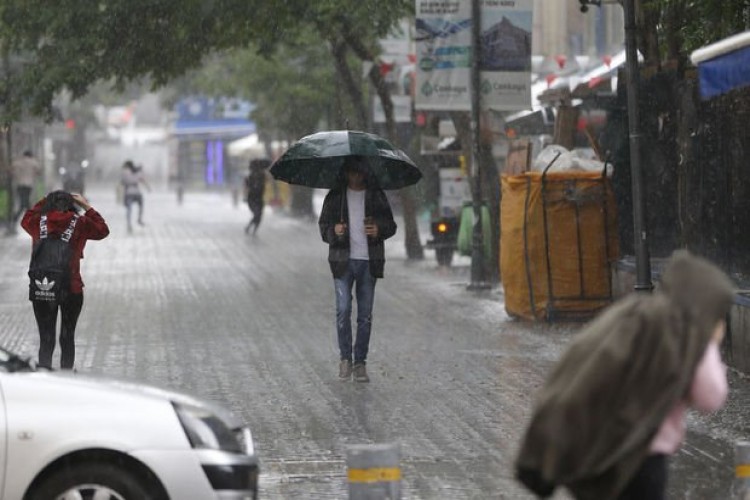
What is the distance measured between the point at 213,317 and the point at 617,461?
539 inches

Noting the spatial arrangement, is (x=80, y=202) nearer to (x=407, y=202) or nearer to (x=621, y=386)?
(x=621, y=386)

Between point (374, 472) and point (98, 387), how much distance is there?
3.94ft

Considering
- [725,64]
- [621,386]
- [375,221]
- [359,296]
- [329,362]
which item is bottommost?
[329,362]

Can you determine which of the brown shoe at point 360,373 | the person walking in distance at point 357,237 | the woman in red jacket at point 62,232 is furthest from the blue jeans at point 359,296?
the woman in red jacket at point 62,232

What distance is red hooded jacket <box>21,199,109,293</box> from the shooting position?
11914 millimetres

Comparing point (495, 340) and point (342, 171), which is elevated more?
point (342, 171)

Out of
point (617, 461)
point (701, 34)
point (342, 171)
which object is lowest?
point (617, 461)

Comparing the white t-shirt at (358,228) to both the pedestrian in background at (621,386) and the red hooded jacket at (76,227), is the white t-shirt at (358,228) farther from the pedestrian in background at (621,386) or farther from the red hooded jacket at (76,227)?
the pedestrian in background at (621,386)

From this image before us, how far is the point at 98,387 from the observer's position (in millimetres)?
7129

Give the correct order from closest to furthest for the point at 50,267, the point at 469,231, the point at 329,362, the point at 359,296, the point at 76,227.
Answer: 1. the point at 50,267
2. the point at 76,227
3. the point at 359,296
4. the point at 329,362
5. the point at 469,231

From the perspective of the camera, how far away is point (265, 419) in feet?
37.4

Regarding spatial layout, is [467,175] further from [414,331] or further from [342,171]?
[342,171]

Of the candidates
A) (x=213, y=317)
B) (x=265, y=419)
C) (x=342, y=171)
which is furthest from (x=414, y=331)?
(x=265, y=419)

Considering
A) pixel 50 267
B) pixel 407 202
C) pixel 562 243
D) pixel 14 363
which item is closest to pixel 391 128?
pixel 407 202
